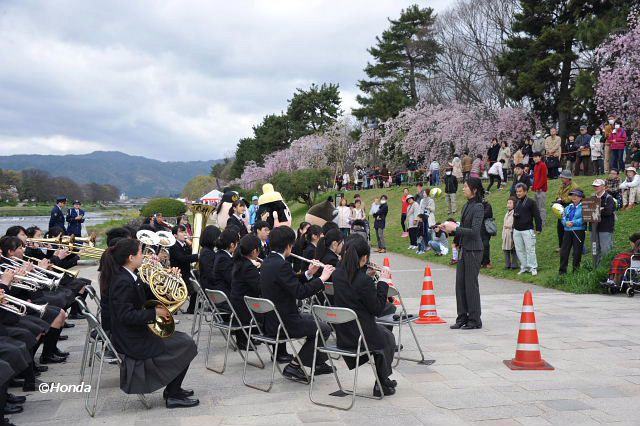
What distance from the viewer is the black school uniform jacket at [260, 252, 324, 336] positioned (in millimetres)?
5434

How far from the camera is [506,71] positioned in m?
28.6

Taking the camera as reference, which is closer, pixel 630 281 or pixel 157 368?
pixel 157 368

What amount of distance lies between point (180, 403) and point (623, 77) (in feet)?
77.1

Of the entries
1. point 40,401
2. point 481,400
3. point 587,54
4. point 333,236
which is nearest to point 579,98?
point 587,54

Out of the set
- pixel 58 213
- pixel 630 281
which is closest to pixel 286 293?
pixel 630 281

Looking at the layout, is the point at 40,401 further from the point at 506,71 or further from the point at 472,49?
the point at 472,49

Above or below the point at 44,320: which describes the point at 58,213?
above

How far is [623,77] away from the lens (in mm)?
22578

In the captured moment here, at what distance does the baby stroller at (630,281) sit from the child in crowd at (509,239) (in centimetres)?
264

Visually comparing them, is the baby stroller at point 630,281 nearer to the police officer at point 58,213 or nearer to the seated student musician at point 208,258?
the seated student musician at point 208,258

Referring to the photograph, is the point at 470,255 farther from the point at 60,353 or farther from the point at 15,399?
the point at 15,399

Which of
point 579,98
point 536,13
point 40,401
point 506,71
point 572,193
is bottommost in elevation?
point 40,401

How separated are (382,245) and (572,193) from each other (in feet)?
28.0

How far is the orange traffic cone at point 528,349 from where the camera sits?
574 centimetres
